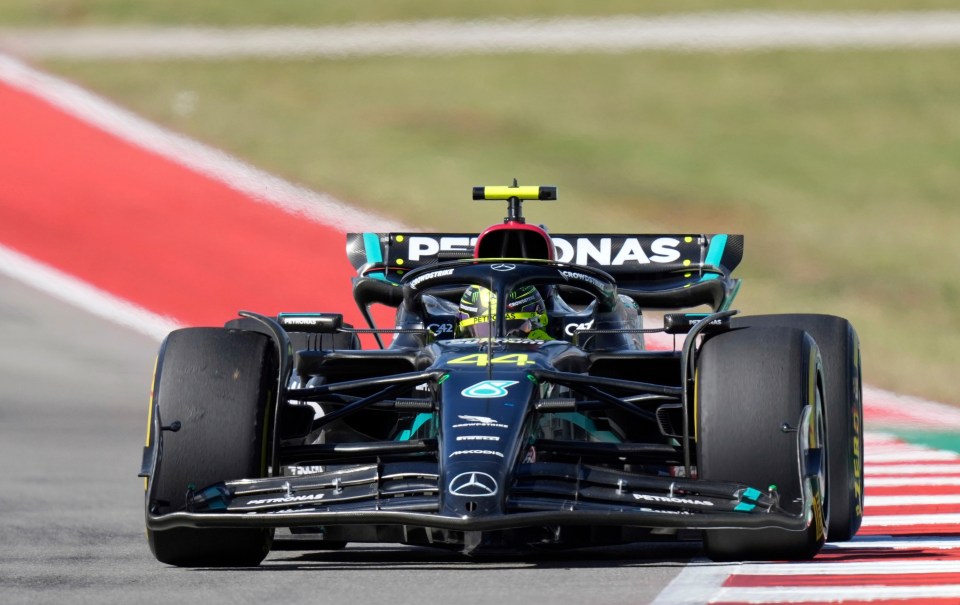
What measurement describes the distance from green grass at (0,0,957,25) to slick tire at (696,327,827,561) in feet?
89.0

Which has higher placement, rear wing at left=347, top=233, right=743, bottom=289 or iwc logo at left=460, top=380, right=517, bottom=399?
rear wing at left=347, top=233, right=743, bottom=289

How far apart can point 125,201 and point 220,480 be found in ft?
59.8

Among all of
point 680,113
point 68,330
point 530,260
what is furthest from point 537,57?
point 530,260

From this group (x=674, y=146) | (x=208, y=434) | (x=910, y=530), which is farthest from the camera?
(x=674, y=146)

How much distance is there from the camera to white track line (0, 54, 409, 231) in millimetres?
25750

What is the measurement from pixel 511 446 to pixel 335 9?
2870 centimetres

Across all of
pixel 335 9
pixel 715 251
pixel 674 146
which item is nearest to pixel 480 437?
pixel 715 251

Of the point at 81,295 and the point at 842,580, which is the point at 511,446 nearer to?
the point at 842,580

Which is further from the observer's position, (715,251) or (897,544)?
(715,251)

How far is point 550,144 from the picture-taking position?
30.3 meters

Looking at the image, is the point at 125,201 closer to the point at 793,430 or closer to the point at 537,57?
the point at 537,57

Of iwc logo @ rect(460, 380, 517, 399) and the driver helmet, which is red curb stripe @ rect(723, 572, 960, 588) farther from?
the driver helmet

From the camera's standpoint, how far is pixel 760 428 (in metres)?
8.07

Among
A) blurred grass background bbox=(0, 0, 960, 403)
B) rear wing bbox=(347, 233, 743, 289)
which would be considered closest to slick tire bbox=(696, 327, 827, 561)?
rear wing bbox=(347, 233, 743, 289)
